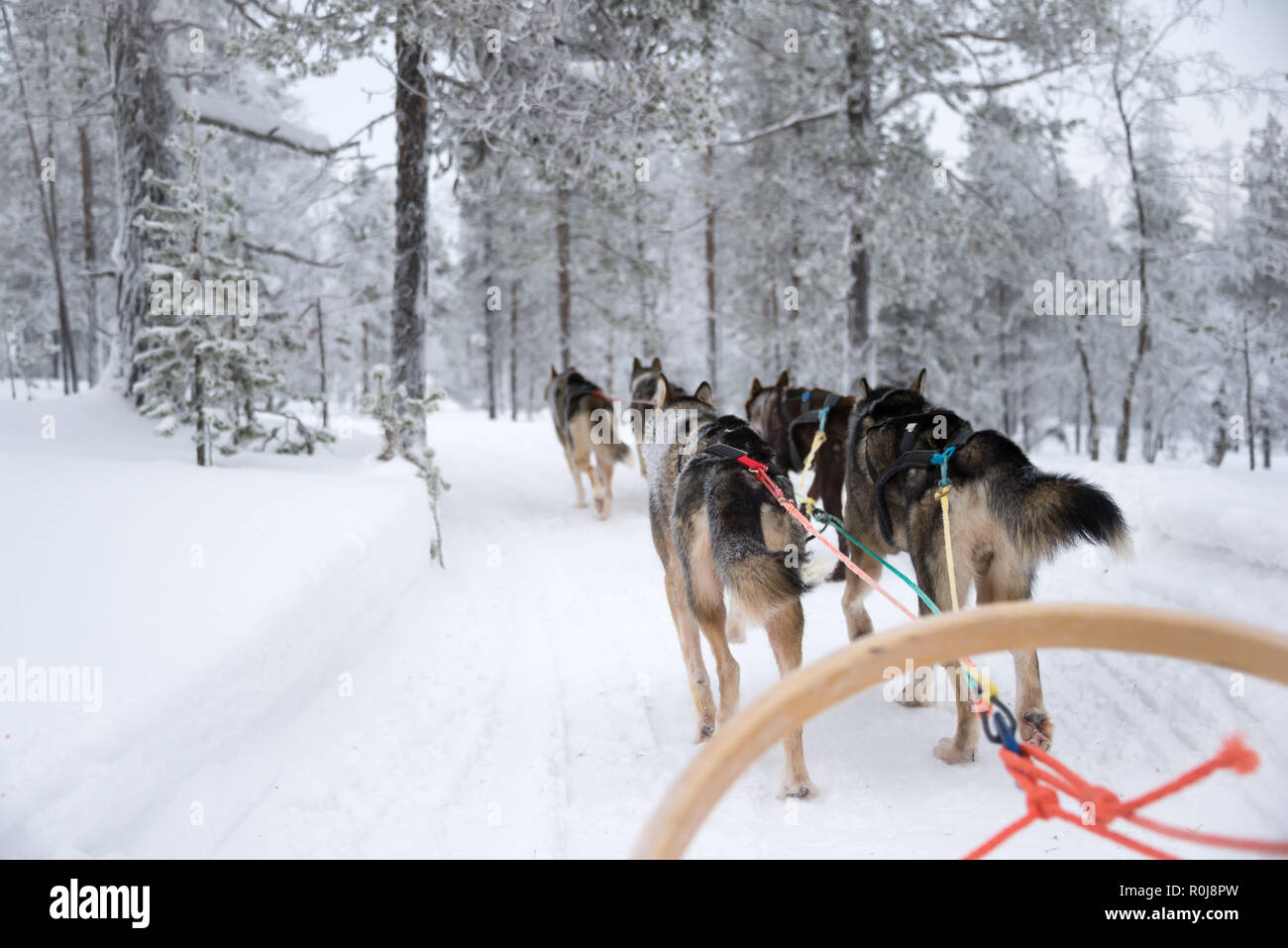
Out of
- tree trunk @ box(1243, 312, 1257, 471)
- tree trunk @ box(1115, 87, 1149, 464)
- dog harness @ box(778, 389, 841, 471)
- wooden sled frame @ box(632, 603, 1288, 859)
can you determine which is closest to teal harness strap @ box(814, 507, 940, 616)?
wooden sled frame @ box(632, 603, 1288, 859)

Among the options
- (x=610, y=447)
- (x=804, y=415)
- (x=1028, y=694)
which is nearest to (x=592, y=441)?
(x=610, y=447)

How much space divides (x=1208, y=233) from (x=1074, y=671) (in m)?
17.3

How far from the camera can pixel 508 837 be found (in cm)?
328

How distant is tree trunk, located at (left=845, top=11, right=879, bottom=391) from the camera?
39.7 ft

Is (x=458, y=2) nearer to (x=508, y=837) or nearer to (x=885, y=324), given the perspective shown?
(x=508, y=837)

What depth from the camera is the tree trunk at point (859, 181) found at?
39.7 feet

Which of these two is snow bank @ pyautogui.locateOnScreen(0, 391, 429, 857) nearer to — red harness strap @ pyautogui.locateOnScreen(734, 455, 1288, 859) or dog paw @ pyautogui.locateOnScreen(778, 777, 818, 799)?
dog paw @ pyautogui.locateOnScreen(778, 777, 818, 799)

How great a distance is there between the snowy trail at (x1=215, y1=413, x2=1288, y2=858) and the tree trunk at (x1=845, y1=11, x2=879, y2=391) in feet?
23.1

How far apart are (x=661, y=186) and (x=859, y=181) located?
13209mm

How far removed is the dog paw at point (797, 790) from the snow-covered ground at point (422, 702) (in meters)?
0.06

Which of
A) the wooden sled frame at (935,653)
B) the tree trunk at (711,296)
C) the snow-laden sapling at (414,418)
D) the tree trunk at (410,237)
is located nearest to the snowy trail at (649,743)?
the snow-laden sapling at (414,418)

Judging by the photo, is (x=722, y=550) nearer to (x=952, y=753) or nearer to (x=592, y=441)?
(x=952, y=753)

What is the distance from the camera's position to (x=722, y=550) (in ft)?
11.4
